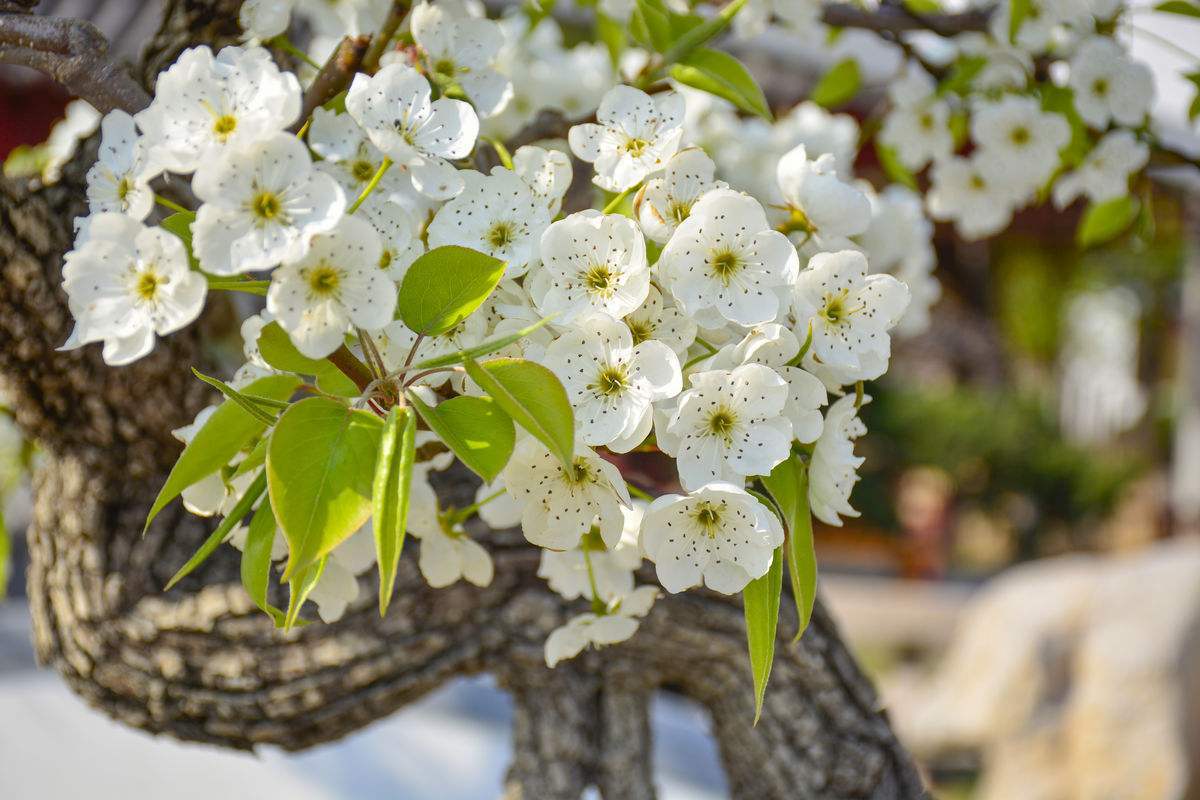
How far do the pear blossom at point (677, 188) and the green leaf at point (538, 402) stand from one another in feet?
0.53

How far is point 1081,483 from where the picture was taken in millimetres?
7406

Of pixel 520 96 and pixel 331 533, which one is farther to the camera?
pixel 520 96

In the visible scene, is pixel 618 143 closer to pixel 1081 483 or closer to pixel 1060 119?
pixel 1060 119

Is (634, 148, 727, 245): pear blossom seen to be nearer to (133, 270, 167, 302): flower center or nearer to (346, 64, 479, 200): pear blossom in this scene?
(346, 64, 479, 200): pear blossom

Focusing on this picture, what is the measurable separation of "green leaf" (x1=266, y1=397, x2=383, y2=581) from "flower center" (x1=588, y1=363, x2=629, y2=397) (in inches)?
5.2

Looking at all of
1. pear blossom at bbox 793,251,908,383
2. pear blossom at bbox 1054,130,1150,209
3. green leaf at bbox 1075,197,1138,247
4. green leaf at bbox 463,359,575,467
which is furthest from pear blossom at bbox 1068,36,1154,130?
green leaf at bbox 463,359,575,467

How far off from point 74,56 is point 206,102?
254 mm

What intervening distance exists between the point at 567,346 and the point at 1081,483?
294 inches

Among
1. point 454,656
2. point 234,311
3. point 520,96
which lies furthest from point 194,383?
point 520,96

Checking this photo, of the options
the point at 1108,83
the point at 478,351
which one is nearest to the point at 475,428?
the point at 478,351

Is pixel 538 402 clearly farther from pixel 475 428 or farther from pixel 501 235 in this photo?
pixel 501 235

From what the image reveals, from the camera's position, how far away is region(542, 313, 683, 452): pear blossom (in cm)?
64

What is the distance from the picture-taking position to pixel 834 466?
0.70 metres

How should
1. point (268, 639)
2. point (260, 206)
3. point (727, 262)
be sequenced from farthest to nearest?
point (268, 639) → point (727, 262) → point (260, 206)
